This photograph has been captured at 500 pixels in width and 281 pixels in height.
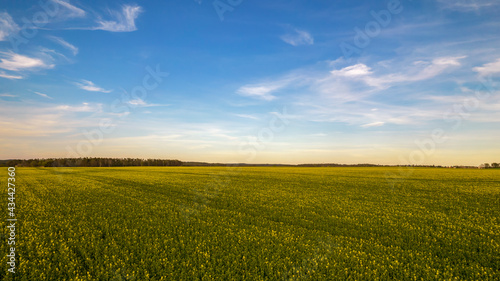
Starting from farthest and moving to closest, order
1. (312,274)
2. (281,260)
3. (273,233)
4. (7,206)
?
(7,206) < (273,233) < (281,260) < (312,274)

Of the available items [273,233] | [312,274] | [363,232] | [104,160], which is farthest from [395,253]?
[104,160]

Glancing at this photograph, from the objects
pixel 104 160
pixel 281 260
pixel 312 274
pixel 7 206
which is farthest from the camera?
pixel 104 160

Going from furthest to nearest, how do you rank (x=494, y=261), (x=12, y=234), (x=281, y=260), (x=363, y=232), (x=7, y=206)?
(x=7, y=206), (x=363, y=232), (x=12, y=234), (x=494, y=261), (x=281, y=260)

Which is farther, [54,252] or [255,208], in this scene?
[255,208]

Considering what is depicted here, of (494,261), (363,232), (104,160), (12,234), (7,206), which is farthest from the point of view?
(104,160)

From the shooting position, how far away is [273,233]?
36.5 feet

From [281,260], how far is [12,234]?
1093cm

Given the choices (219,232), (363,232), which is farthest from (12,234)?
(363,232)

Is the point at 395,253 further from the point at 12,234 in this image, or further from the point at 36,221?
the point at 36,221

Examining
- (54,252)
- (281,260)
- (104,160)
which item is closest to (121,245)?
(54,252)

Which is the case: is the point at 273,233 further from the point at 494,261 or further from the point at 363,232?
the point at 494,261

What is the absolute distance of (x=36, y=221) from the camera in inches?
497

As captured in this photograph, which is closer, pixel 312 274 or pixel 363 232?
pixel 312 274

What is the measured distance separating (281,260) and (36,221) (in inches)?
488
